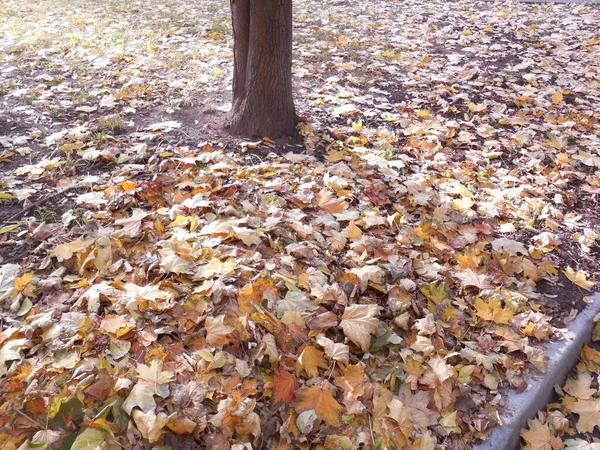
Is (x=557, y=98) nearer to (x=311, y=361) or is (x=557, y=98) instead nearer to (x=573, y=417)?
(x=573, y=417)

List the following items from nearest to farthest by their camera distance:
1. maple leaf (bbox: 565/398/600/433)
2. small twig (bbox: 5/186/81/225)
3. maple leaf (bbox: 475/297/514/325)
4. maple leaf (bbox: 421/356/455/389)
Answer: maple leaf (bbox: 421/356/455/389) → maple leaf (bbox: 565/398/600/433) → maple leaf (bbox: 475/297/514/325) → small twig (bbox: 5/186/81/225)

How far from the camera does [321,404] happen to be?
1790 millimetres

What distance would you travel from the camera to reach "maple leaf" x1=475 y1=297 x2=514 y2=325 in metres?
2.31

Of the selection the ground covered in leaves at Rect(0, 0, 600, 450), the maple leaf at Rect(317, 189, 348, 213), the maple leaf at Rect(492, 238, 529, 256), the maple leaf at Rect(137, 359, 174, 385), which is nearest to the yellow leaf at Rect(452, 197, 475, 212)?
the ground covered in leaves at Rect(0, 0, 600, 450)

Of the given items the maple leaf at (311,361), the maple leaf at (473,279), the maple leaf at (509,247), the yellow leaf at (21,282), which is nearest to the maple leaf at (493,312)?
the maple leaf at (473,279)

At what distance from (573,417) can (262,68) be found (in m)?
2.91

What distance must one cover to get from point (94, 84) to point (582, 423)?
474 cm

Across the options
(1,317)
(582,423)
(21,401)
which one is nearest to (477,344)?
(582,423)

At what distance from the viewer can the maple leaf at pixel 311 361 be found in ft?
6.24

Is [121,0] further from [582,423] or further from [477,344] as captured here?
[582,423]

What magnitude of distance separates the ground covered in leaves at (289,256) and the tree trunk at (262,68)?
196mm

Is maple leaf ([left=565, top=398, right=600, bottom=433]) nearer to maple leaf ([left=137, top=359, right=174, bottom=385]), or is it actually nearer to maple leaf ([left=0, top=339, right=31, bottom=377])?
maple leaf ([left=137, top=359, right=174, bottom=385])

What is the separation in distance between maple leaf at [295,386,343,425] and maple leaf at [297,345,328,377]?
0.10 m

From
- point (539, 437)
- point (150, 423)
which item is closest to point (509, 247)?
point (539, 437)
